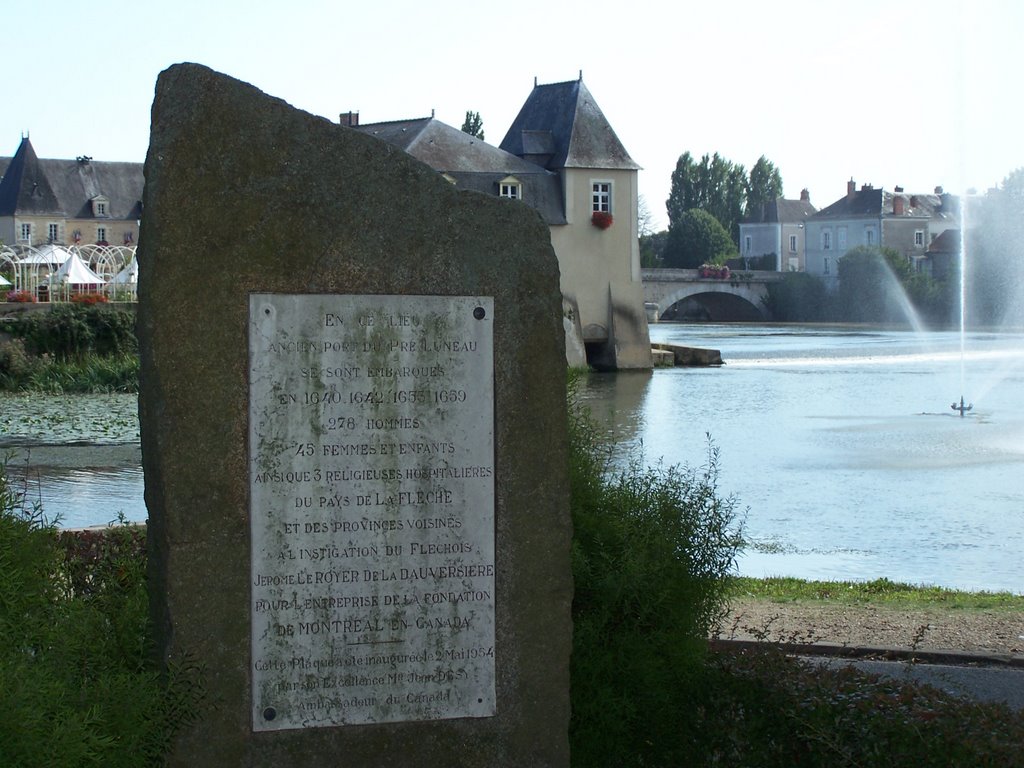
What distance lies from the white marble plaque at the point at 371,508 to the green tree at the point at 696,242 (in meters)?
101

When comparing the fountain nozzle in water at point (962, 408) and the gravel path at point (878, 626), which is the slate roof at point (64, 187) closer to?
the fountain nozzle in water at point (962, 408)

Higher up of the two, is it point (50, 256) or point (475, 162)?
point (475, 162)

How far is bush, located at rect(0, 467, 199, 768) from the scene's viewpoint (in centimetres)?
379

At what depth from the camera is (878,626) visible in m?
8.09

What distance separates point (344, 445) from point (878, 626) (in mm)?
4598

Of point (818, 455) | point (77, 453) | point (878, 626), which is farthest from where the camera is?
point (818, 455)


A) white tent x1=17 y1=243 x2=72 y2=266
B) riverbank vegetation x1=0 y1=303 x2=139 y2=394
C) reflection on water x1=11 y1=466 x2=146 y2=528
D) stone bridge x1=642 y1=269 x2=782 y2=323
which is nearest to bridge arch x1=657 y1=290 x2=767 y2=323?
stone bridge x1=642 y1=269 x2=782 y2=323

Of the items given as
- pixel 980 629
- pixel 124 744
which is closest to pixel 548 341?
pixel 124 744

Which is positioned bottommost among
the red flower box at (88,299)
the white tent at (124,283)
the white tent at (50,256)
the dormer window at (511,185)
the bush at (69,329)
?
the bush at (69,329)

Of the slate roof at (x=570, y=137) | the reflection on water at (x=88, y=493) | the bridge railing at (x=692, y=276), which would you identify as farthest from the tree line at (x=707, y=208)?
the reflection on water at (x=88, y=493)

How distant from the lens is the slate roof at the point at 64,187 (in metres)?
79.0

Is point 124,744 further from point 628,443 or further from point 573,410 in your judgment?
point 628,443

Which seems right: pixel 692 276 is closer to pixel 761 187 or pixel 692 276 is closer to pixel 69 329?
pixel 761 187

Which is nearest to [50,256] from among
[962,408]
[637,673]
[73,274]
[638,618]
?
[73,274]
